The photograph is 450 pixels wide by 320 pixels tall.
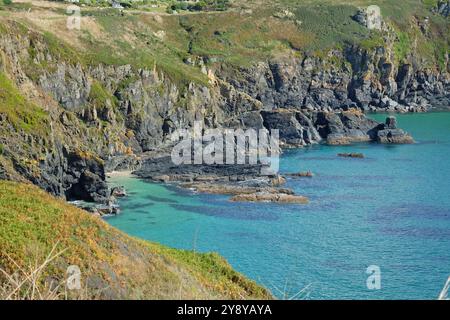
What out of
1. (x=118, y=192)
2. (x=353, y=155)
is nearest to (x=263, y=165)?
(x=118, y=192)

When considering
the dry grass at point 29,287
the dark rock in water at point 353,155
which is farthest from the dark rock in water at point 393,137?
the dry grass at point 29,287

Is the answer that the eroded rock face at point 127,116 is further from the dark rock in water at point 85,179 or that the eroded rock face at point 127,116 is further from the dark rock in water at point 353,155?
the dark rock in water at point 353,155

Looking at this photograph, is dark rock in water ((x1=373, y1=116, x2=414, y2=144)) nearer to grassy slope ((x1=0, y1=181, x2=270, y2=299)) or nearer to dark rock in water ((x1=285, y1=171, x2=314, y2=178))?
dark rock in water ((x1=285, y1=171, x2=314, y2=178))

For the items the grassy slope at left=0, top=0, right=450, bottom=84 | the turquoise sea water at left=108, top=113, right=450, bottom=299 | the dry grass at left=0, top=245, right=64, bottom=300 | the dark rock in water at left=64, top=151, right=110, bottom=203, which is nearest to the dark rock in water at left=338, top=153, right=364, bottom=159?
the turquoise sea water at left=108, top=113, right=450, bottom=299

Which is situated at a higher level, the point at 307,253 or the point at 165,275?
the point at 165,275
